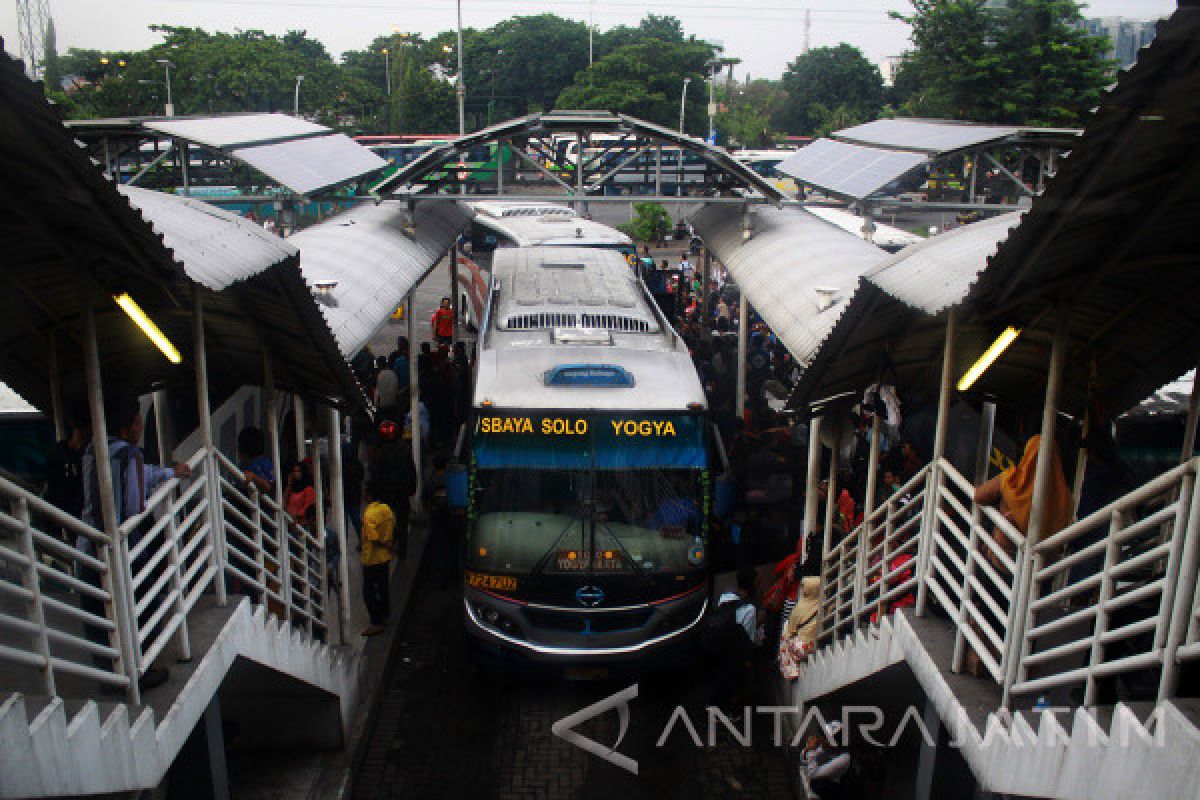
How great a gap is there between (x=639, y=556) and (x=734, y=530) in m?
2.93

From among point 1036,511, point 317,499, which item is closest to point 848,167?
point 317,499

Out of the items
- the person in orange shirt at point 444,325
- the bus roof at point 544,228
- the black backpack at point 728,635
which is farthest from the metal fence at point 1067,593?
the person in orange shirt at point 444,325

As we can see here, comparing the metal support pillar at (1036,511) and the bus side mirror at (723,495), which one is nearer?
the metal support pillar at (1036,511)

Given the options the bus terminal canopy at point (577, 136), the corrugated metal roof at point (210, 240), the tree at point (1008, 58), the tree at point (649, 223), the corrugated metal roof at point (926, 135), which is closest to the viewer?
the corrugated metal roof at point (210, 240)

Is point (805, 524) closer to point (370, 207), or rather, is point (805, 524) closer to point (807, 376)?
point (807, 376)

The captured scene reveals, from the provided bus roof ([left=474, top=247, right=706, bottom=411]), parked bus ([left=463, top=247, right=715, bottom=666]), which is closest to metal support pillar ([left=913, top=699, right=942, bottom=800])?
parked bus ([left=463, top=247, right=715, bottom=666])

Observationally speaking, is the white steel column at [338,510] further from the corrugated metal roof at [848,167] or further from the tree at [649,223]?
the tree at [649,223]

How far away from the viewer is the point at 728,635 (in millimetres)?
8844

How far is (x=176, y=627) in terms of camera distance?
538 centimetres

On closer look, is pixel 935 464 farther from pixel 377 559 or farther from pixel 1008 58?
pixel 1008 58

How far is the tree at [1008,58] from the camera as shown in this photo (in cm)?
3250

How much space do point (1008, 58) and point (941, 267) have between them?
3219 centimetres

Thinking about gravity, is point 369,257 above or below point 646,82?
below

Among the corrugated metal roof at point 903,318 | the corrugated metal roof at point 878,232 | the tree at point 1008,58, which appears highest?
the tree at point 1008,58
